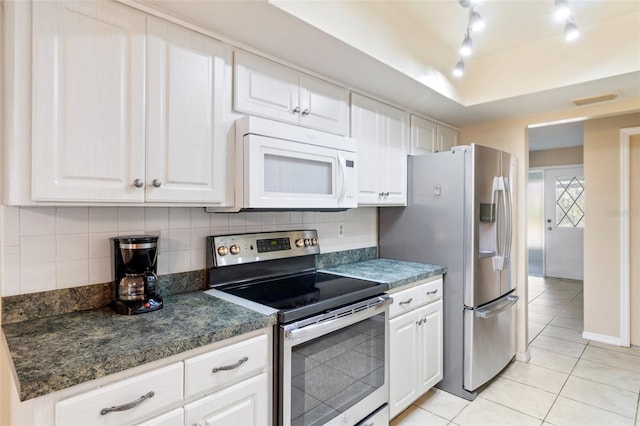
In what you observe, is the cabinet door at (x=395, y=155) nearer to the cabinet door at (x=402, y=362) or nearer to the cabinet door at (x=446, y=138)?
the cabinet door at (x=446, y=138)

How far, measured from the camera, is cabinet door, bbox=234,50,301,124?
5.61ft

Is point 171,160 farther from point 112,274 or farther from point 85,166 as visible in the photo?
point 112,274

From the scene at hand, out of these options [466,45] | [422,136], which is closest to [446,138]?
[422,136]

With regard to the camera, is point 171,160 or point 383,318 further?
point 383,318

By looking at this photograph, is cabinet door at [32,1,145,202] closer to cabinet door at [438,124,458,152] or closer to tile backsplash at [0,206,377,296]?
tile backsplash at [0,206,377,296]

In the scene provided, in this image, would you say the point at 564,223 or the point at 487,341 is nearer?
the point at 487,341

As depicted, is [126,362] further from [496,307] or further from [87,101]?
[496,307]

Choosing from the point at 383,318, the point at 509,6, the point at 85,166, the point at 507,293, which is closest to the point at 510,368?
the point at 507,293

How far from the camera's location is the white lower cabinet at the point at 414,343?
6.81 ft

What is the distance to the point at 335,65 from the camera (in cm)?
197

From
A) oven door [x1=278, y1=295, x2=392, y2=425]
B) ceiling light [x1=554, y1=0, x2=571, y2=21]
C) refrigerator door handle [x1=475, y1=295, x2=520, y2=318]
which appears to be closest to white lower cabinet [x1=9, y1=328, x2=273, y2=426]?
oven door [x1=278, y1=295, x2=392, y2=425]

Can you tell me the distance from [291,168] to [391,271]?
1044mm

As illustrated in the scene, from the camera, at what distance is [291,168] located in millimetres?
1845

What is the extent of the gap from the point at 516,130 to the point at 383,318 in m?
2.21
